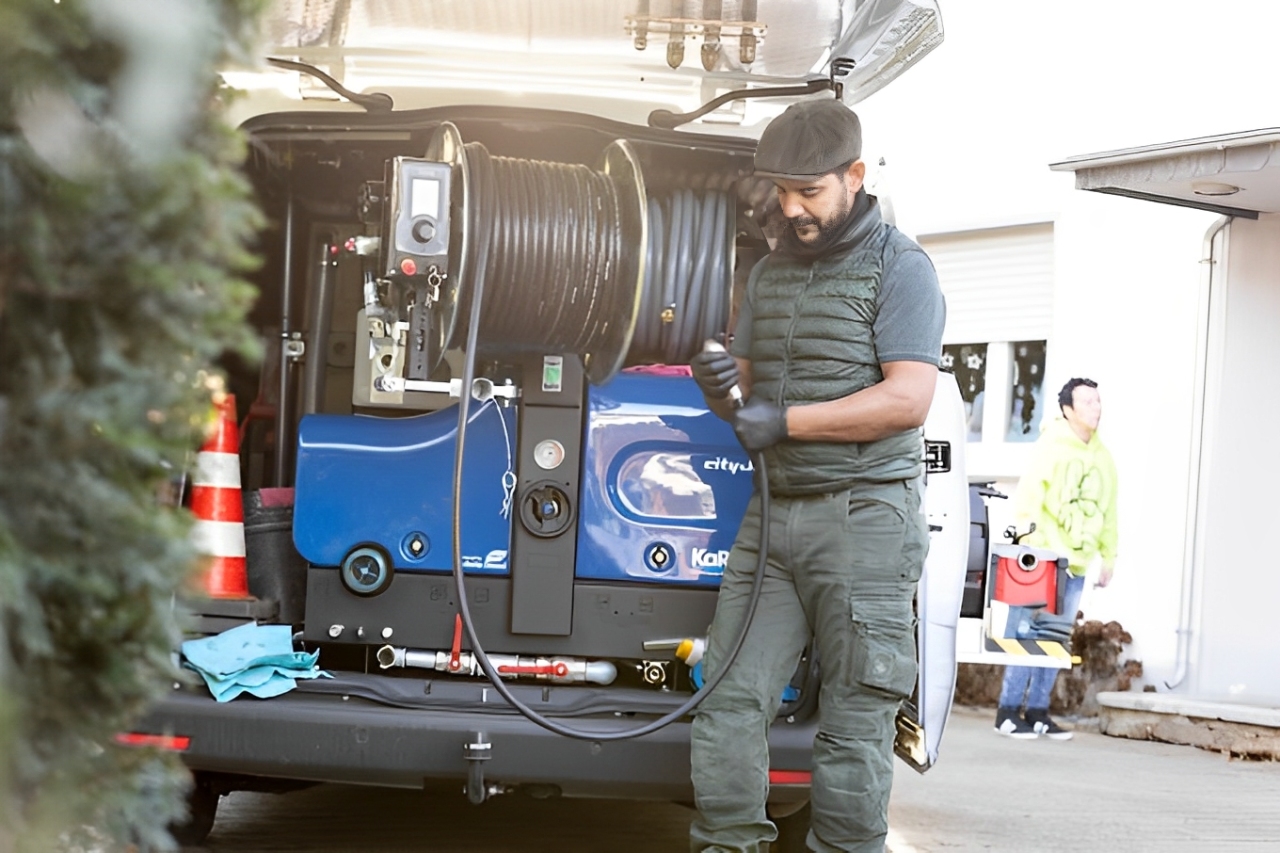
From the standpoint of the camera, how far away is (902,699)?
443 cm

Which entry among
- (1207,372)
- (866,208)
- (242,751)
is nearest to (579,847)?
(242,751)

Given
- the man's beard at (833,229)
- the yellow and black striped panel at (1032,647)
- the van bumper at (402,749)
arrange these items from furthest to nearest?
the yellow and black striped panel at (1032,647) < the man's beard at (833,229) < the van bumper at (402,749)

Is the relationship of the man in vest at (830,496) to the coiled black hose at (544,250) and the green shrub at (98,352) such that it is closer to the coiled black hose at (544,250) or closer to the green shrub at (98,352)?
the coiled black hose at (544,250)

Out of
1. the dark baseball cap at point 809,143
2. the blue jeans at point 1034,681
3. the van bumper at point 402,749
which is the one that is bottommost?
the blue jeans at point 1034,681

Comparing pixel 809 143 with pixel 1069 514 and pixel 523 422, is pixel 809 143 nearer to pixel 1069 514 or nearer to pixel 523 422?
pixel 523 422

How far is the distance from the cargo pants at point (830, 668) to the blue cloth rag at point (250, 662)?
1.16m

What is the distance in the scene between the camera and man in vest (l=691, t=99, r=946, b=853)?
14.4 feet

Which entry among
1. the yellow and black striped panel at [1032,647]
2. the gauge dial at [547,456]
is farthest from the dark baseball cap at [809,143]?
the yellow and black striped panel at [1032,647]

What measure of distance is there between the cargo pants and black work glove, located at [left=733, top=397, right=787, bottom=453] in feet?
0.70

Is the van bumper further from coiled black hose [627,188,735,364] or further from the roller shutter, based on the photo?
the roller shutter

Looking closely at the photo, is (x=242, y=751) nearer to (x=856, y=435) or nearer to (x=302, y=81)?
(x=856, y=435)

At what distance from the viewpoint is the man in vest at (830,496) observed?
173 inches

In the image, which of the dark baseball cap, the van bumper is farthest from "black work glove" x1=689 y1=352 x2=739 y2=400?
the van bumper

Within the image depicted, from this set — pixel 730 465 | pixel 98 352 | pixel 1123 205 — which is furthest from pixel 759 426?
pixel 1123 205
